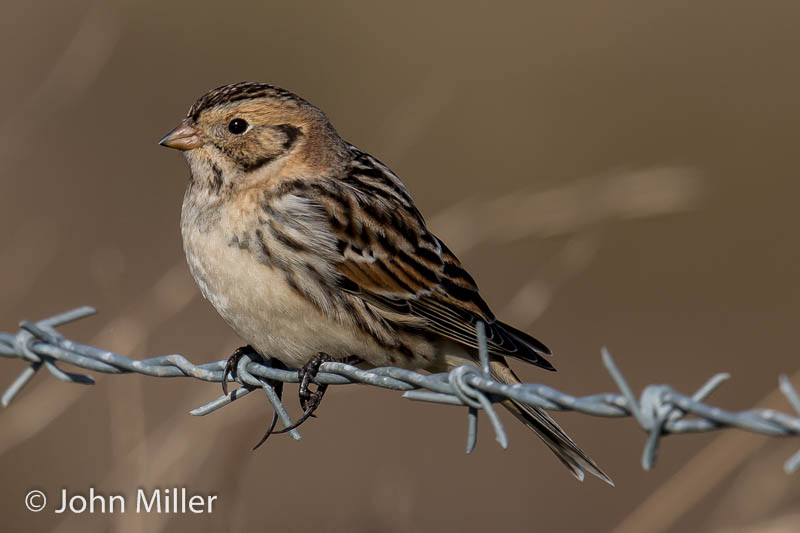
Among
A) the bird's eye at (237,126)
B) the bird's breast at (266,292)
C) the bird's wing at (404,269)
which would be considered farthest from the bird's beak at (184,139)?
the bird's wing at (404,269)

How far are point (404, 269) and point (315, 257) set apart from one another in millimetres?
348

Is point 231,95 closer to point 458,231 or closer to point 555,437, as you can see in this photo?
point 458,231

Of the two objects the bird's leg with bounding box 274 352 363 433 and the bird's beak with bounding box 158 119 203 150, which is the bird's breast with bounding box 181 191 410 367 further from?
the bird's beak with bounding box 158 119 203 150

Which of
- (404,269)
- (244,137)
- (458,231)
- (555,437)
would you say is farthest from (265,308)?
(458,231)

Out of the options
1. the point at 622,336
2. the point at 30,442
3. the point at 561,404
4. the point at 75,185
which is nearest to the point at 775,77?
the point at 622,336

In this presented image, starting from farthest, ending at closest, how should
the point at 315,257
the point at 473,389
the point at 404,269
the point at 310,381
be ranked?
the point at 404,269 < the point at 315,257 < the point at 310,381 < the point at 473,389

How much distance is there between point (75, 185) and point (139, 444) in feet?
19.1

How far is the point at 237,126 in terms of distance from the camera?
4484 millimetres

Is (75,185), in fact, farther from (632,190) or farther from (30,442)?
(632,190)

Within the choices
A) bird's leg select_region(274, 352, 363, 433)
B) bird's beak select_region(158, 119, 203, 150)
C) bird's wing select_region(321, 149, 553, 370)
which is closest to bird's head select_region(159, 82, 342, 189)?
bird's beak select_region(158, 119, 203, 150)

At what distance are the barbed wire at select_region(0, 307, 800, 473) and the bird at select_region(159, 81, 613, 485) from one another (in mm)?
215

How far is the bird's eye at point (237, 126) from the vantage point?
4477 mm

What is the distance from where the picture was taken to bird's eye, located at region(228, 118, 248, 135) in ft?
14.7

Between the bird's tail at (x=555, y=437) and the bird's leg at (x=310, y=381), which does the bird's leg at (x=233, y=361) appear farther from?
the bird's tail at (x=555, y=437)
